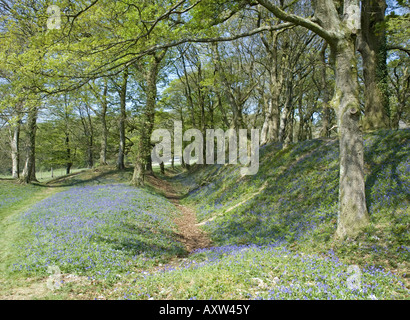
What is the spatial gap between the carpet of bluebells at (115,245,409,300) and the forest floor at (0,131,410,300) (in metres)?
0.03

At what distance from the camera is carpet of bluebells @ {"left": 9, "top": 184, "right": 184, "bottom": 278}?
7211 millimetres

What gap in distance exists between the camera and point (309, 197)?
10.9 meters

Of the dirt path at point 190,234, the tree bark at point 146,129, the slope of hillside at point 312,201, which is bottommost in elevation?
the dirt path at point 190,234

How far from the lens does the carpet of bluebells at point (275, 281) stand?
4.70 m

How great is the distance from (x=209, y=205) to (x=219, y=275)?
37.8 ft

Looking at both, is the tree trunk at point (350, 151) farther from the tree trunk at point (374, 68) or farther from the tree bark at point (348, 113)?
the tree trunk at point (374, 68)

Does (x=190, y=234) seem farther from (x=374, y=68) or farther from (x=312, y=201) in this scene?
(x=374, y=68)

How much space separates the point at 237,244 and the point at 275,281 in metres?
4.50

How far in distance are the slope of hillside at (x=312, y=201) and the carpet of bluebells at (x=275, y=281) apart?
1317 mm

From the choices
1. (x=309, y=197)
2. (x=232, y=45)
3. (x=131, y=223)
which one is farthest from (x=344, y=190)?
(x=232, y=45)

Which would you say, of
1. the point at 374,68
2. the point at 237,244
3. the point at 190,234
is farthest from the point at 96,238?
the point at 374,68

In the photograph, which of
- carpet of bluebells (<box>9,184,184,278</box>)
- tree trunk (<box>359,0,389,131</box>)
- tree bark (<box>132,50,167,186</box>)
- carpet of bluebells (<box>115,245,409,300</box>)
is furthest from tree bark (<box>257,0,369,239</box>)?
tree bark (<box>132,50,167,186</box>)

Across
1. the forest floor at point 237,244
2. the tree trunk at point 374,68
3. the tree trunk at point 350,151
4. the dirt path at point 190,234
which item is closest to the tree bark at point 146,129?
the forest floor at point 237,244
